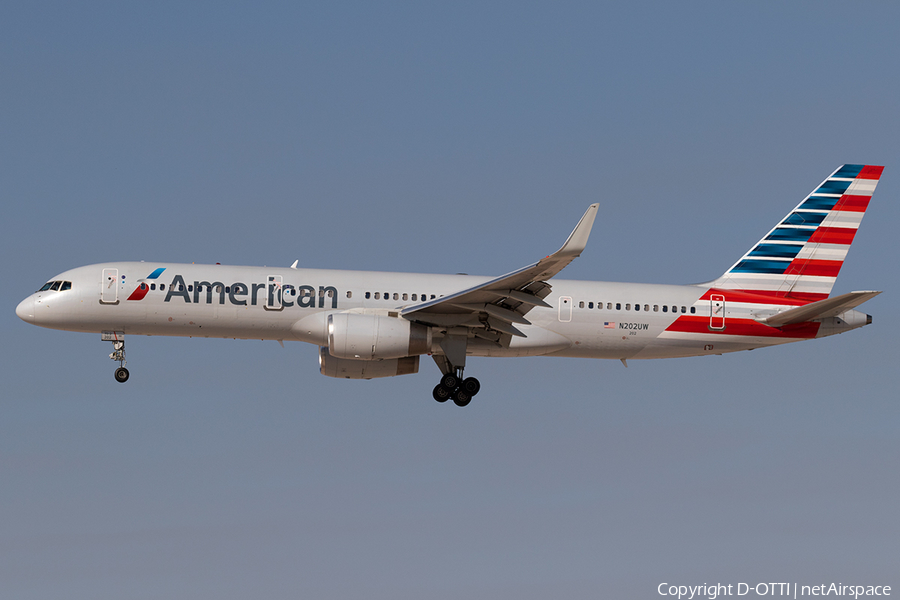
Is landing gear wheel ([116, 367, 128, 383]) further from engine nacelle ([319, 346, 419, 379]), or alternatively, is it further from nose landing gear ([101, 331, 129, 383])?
engine nacelle ([319, 346, 419, 379])

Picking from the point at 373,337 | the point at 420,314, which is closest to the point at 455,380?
the point at 420,314

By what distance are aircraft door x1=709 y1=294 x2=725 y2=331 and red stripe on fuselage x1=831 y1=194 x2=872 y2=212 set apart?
23.0 ft

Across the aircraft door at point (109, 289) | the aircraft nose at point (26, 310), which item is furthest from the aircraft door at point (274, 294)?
the aircraft nose at point (26, 310)

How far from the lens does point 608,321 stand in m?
35.4

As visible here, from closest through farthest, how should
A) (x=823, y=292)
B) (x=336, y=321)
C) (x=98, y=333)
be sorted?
(x=336, y=321)
(x=98, y=333)
(x=823, y=292)

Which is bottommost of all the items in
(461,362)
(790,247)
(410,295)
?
(461,362)

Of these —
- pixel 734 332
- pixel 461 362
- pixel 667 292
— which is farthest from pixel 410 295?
pixel 734 332

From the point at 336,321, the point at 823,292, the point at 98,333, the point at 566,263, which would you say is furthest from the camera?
the point at 823,292

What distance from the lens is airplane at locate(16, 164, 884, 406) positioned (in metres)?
33.1

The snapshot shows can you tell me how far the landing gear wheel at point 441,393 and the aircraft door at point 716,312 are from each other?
9316 mm

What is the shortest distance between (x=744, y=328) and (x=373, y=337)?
12995 millimetres

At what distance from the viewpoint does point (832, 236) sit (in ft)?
129

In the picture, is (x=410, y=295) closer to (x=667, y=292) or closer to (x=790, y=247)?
(x=667, y=292)

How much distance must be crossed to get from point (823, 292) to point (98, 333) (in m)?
25.3
